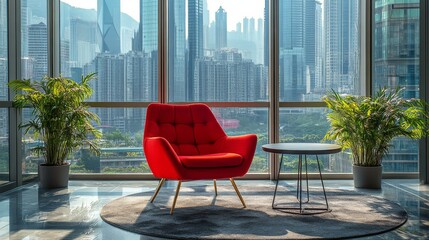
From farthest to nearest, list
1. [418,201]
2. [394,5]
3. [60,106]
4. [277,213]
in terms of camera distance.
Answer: [394,5], [60,106], [418,201], [277,213]

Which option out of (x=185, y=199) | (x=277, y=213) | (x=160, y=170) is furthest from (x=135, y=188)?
(x=277, y=213)

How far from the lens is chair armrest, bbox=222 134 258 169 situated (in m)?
4.45

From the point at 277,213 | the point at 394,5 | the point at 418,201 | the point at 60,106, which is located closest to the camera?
the point at 277,213

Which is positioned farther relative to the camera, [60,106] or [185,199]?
[60,106]

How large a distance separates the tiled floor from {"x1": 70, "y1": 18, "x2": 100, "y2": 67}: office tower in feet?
5.15

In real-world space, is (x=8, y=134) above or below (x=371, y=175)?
above

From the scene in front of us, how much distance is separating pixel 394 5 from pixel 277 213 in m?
3.40

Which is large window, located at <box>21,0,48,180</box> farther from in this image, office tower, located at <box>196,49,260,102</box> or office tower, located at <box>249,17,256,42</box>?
office tower, located at <box>249,17,256,42</box>

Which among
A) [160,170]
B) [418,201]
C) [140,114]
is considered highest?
[140,114]

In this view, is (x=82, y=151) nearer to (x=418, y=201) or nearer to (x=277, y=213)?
(x=277, y=213)

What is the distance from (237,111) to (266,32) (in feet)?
3.41

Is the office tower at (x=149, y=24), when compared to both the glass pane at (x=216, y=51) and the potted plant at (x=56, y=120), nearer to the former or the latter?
the glass pane at (x=216, y=51)

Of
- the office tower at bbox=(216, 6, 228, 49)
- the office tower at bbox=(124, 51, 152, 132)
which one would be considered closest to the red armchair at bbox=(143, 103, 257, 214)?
the office tower at bbox=(124, 51, 152, 132)

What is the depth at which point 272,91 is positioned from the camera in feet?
20.4
